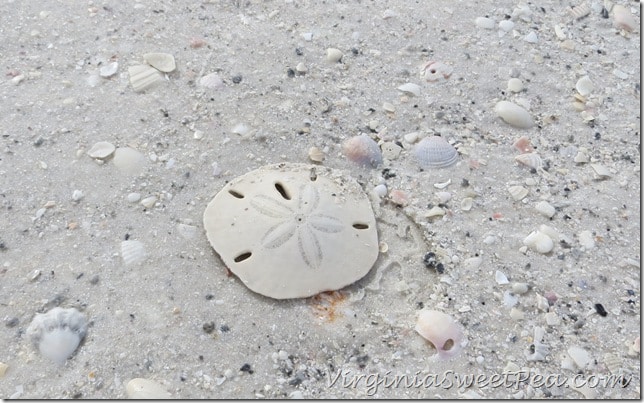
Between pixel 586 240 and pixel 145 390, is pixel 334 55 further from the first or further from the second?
pixel 145 390

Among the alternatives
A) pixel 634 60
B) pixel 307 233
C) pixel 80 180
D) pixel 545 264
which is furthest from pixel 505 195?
pixel 80 180

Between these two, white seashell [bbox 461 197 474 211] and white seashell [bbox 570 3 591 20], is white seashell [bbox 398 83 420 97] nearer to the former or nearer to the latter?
white seashell [bbox 461 197 474 211]

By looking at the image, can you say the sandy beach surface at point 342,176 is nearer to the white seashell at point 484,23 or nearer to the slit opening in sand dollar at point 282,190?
the white seashell at point 484,23

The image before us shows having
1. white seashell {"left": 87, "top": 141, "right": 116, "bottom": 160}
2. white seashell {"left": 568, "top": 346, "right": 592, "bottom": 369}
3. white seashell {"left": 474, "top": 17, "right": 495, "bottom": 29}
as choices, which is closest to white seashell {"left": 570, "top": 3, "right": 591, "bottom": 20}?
white seashell {"left": 474, "top": 17, "right": 495, "bottom": 29}

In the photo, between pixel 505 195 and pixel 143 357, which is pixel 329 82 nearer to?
pixel 505 195

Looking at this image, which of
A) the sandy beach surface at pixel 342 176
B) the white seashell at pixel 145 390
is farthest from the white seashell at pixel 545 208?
the white seashell at pixel 145 390

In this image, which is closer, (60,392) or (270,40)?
(60,392)
